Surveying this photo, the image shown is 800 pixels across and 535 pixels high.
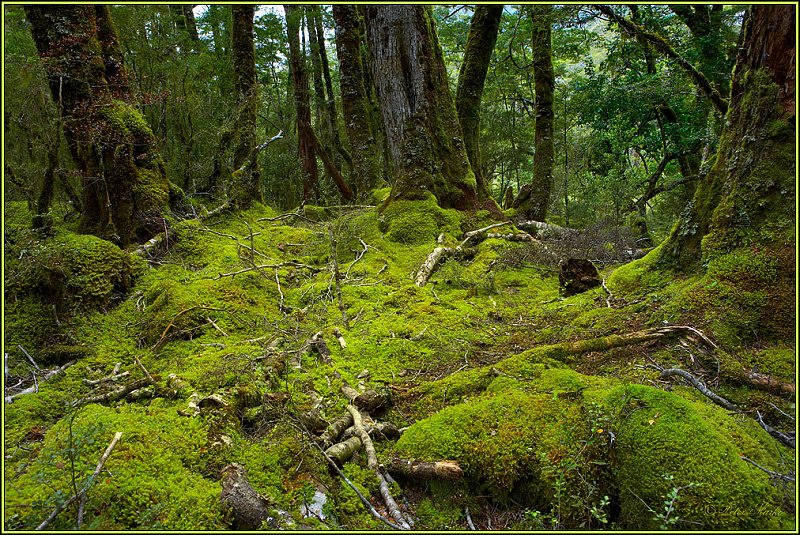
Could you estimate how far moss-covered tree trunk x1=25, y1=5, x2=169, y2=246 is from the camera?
208 inches

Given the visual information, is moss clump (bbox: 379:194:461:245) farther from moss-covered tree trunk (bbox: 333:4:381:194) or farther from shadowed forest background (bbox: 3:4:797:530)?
moss-covered tree trunk (bbox: 333:4:381:194)

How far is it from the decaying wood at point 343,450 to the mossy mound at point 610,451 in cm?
27

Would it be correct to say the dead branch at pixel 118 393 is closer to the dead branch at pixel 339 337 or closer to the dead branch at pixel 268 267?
the dead branch at pixel 339 337

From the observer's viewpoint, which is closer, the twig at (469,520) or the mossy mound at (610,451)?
the mossy mound at (610,451)

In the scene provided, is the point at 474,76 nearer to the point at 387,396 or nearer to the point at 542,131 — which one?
the point at 542,131

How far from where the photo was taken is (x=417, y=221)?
7117mm

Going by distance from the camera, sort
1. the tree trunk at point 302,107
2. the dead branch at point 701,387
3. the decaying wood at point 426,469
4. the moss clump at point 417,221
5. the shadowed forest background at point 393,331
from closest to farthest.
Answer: the shadowed forest background at point 393,331 → the decaying wood at point 426,469 → the dead branch at point 701,387 → the moss clump at point 417,221 → the tree trunk at point 302,107

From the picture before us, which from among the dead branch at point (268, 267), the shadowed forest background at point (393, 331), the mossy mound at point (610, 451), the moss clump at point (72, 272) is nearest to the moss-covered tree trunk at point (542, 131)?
the shadowed forest background at point (393, 331)

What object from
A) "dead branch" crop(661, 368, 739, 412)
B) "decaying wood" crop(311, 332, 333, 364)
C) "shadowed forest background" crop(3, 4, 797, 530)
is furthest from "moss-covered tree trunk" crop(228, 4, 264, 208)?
"dead branch" crop(661, 368, 739, 412)

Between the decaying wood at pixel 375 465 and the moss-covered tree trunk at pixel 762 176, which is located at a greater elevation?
the moss-covered tree trunk at pixel 762 176

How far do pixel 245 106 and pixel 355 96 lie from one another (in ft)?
7.87

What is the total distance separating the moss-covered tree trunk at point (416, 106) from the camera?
7.47 metres

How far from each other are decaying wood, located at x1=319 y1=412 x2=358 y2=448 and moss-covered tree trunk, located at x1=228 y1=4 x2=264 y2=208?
674 centimetres

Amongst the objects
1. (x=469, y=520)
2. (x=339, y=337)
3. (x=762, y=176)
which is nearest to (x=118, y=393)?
(x=339, y=337)
